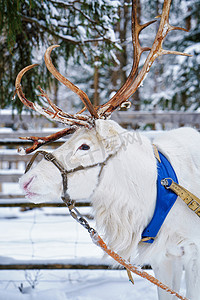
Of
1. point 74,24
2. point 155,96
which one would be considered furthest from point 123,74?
point 74,24

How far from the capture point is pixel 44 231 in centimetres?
512

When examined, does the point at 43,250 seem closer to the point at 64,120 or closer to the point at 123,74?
the point at 64,120

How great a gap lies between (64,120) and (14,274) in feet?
7.59

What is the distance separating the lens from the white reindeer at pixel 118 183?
6.08 feet

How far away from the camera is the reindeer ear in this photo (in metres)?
1.85

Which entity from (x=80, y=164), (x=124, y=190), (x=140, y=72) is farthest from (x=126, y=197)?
(x=140, y=72)

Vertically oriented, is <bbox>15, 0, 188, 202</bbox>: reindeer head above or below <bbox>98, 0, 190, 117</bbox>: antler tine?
below

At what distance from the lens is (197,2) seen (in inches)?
356

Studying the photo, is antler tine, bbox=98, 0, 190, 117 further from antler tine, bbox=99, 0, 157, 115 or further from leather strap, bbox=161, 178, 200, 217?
leather strap, bbox=161, 178, 200, 217

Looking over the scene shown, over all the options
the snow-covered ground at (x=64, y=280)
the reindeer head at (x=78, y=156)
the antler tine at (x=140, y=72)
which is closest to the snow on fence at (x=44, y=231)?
the snow-covered ground at (x=64, y=280)

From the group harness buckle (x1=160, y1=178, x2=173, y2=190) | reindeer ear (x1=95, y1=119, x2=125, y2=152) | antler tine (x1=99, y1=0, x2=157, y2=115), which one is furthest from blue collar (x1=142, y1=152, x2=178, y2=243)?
antler tine (x1=99, y1=0, x2=157, y2=115)

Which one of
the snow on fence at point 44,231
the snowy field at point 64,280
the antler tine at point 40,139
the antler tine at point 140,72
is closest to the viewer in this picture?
the antler tine at point 40,139

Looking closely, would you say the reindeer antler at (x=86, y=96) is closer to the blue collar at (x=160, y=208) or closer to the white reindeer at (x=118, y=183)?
the white reindeer at (x=118, y=183)

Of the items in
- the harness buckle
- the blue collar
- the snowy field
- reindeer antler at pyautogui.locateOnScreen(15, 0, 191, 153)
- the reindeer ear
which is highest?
reindeer antler at pyautogui.locateOnScreen(15, 0, 191, 153)
